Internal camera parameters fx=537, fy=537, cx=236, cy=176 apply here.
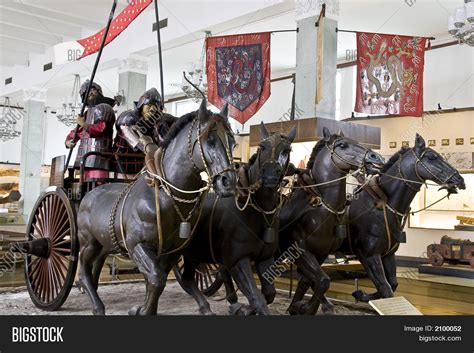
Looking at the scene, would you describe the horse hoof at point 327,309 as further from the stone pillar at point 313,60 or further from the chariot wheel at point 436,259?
the stone pillar at point 313,60

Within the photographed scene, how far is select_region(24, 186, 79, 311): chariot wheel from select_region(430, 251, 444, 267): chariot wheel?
5.22 meters

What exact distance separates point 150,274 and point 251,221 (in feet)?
3.18

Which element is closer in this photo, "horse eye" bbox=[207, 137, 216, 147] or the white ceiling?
"horse eye" bbox=[207, 137, 216, 147]

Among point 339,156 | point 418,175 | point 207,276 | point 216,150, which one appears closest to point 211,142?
point 216,150

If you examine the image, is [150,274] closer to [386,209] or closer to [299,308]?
[299,308]

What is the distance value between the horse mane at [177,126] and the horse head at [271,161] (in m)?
0.72

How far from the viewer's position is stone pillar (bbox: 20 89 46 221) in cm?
1709

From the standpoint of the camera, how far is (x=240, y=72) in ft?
25.6

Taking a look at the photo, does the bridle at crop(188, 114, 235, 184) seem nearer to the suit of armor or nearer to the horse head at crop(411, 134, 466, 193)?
the suit of armor

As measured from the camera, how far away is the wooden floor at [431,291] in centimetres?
604

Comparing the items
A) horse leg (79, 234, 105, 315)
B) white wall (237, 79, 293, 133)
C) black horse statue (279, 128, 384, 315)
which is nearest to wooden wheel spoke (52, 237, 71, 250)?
horse leg (79, 234, 105, 315)

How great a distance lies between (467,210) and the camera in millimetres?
10852
